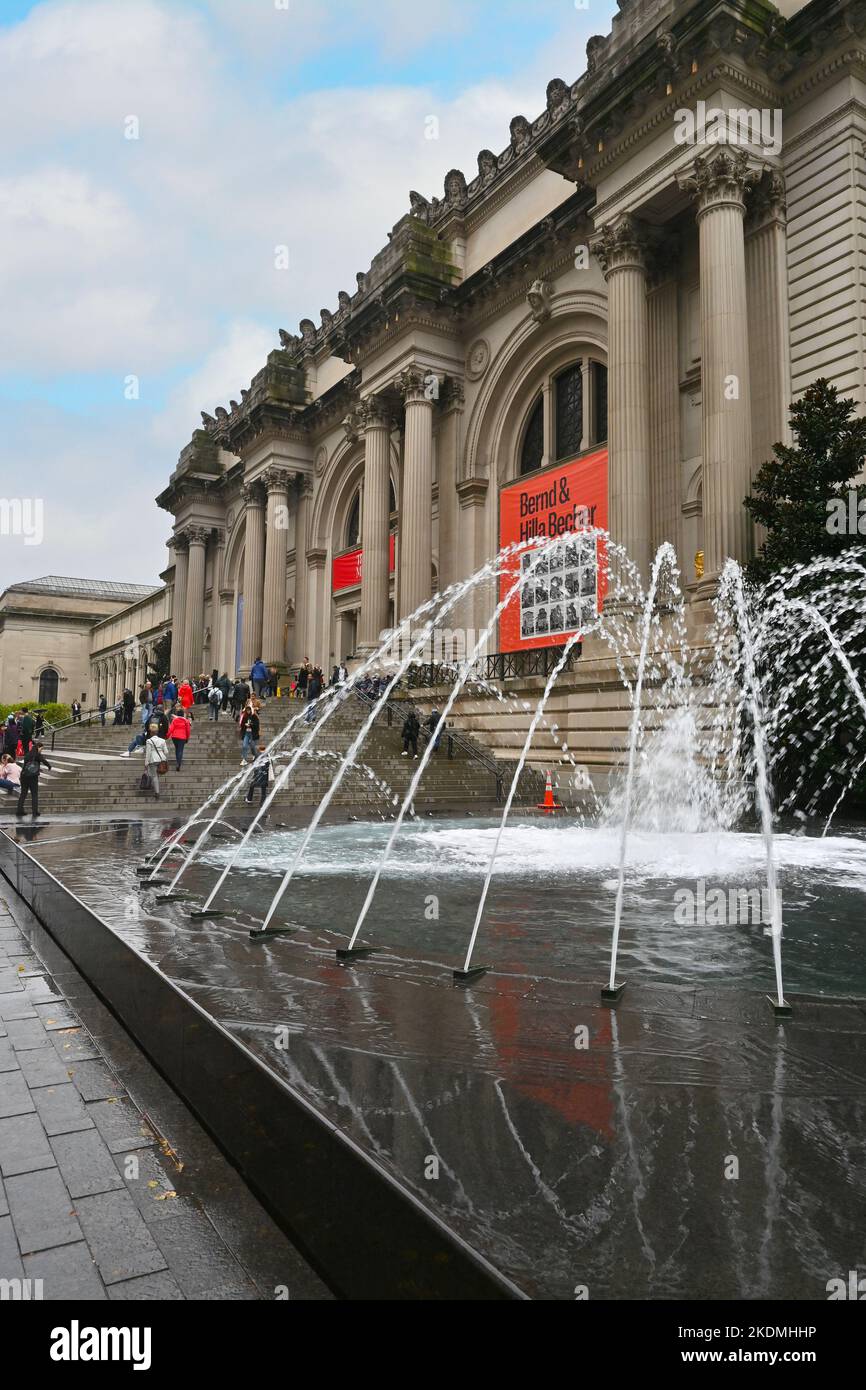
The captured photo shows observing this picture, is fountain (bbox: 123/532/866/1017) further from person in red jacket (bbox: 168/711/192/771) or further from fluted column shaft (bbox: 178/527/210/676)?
fluted column shaft (bbox: 178/527/210/676)

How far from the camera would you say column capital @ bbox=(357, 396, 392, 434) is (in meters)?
30.8

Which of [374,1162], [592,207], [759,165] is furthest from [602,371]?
[374,1162]

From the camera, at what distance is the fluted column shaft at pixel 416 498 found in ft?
92.8

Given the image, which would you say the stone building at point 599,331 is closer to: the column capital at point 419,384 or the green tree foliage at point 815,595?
the column capital at point 419,384

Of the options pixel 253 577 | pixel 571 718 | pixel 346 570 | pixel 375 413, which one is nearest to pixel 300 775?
pixel 571 718

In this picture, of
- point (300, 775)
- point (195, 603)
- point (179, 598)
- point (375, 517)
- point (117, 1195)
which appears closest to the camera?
point (117, 1195)

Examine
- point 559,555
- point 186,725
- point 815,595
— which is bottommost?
point 186,725

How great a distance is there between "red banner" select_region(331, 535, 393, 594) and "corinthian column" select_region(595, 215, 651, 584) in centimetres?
1676

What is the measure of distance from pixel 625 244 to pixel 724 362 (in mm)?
4895

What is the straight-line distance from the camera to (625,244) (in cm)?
2034

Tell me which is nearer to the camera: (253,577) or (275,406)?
(275,406)

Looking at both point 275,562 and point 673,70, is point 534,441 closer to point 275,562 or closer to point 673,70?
point 673,70
